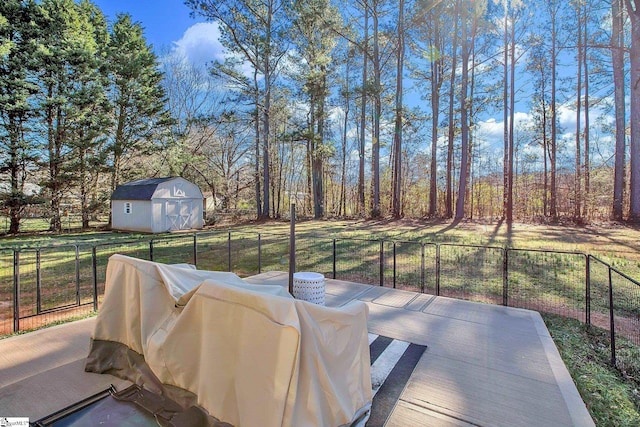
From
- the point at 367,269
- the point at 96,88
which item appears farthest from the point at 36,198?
the point at 367,269

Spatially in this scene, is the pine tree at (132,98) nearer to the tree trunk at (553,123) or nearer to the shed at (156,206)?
the shed at (156,206)

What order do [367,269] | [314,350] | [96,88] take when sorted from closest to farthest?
[314,350]
[367,269]
[96,88]

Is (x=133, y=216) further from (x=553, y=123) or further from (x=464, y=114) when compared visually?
(x=553, y=123)

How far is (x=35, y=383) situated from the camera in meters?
2.30

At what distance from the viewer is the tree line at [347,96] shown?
42.5 feet

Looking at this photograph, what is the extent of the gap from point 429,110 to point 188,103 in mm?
13968

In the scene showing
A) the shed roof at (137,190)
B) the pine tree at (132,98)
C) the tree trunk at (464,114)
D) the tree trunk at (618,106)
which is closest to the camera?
the tree trunk at (618,106)

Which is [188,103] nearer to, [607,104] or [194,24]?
[194,24]

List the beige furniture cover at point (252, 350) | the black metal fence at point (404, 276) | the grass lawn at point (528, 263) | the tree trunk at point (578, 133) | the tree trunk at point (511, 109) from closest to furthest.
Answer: the beige furniture cover at point (252, 350) → the grass lawn at point (528, 263) → the black metal fence at point (404, 276) → the tree trunk at point (578, 133) → the tree trunk at point (511, 109)

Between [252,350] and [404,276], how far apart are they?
481 centimetres

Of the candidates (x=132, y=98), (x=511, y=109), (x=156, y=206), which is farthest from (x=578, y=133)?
(x=132, y=98)

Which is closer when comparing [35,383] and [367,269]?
[35,383]

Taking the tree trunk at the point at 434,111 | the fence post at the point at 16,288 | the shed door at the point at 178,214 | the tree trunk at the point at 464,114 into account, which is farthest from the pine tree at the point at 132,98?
the tree trunk at the point at 464,114

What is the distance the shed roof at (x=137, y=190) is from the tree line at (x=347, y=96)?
1101 millimetres
